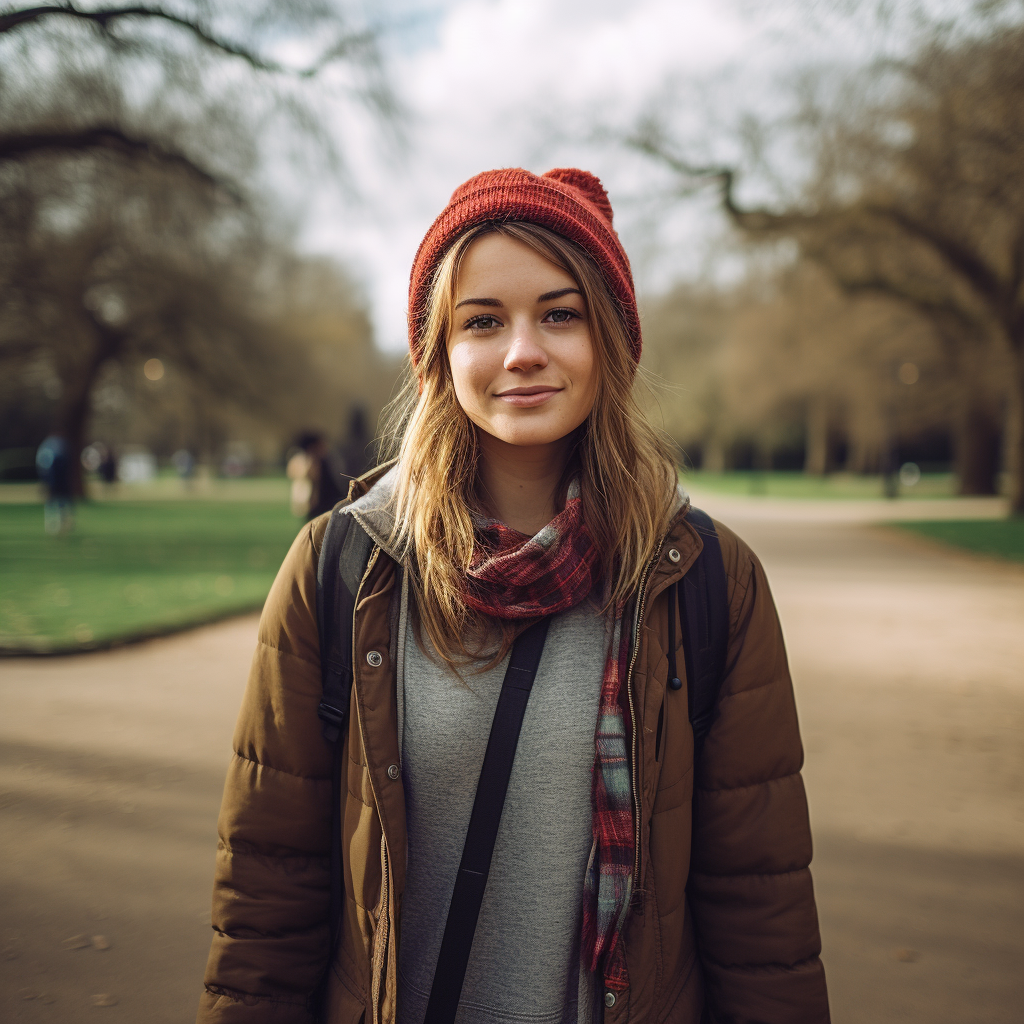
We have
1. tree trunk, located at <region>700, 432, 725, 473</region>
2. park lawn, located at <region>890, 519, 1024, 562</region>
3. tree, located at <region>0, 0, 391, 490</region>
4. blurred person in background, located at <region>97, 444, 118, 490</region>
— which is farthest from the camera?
tree trunk, located at <region>700, 432, 725, 473</region>

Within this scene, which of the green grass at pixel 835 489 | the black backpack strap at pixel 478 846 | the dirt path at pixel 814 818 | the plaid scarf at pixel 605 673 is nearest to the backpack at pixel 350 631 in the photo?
the plaid scarf at pixel 605 673

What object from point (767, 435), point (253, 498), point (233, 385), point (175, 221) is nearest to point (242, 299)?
point (233, 385)

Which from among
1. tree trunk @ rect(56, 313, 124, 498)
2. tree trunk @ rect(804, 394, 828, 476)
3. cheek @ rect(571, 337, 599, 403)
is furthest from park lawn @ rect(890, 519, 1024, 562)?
tree trunk @ rect(56, 313, 124, 498)

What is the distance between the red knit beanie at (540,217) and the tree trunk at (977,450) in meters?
26.4

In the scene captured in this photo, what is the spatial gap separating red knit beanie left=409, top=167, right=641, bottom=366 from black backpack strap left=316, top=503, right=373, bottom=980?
1.50 feet

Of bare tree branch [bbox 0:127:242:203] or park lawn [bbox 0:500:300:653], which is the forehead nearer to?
park lawn [bbox 0:500:300:653]

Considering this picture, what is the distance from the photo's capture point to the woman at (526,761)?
1.54 m

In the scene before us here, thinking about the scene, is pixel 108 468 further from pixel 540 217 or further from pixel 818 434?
pixel 540 217

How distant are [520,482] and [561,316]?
0.36m

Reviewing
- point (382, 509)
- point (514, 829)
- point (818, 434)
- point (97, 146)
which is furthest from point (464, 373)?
point (818, 434)

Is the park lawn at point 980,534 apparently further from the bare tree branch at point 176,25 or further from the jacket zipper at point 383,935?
the jacket zipper at point 383,935

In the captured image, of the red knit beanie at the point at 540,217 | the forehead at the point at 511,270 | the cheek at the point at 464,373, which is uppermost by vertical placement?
the red knit beanie at the point at 540,217

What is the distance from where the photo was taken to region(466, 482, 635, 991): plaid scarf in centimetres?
152

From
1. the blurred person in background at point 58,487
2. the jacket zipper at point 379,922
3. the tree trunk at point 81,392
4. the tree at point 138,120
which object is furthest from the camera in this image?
the tree trunk at point 81,392
